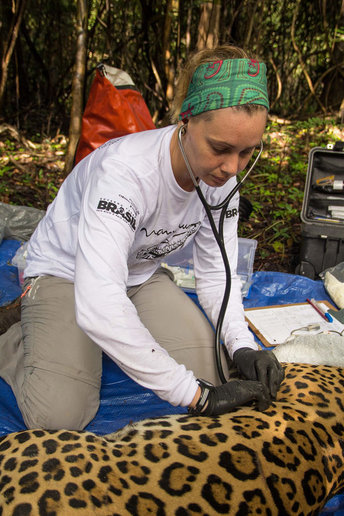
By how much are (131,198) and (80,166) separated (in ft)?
1.45

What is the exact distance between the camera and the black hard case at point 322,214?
3.30 metres

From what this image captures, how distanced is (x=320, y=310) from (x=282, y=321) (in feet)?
0.97

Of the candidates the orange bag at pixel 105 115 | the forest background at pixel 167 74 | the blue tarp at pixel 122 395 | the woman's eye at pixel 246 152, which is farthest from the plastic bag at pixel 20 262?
the woman's eye at pixel 246 152

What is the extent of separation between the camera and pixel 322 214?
3.48 metres

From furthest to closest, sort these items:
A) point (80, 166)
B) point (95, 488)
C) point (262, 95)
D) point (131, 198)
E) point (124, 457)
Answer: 1. point (80, 166)
2. point (131, 198)
3. point (262, 95)
4. point (124, 457)
5. point (95, 488)

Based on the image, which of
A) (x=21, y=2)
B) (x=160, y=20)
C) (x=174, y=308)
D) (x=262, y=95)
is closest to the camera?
(x=262, y=95)

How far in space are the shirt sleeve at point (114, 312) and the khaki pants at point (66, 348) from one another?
44 cm

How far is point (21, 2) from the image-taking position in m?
4.82

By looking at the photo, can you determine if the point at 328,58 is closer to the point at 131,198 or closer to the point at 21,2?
the point at 21,2

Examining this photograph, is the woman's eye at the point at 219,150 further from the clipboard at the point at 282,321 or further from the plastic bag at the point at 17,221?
the plastic bag at the point at 17,221

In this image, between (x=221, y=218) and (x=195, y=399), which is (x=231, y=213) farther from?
(x=195, y=399)

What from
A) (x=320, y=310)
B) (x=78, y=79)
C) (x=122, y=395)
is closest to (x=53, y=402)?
(x=122, y=395)

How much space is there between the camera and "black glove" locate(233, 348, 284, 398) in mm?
1642

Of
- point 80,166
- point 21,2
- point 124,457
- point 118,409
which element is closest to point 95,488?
point 124,457
